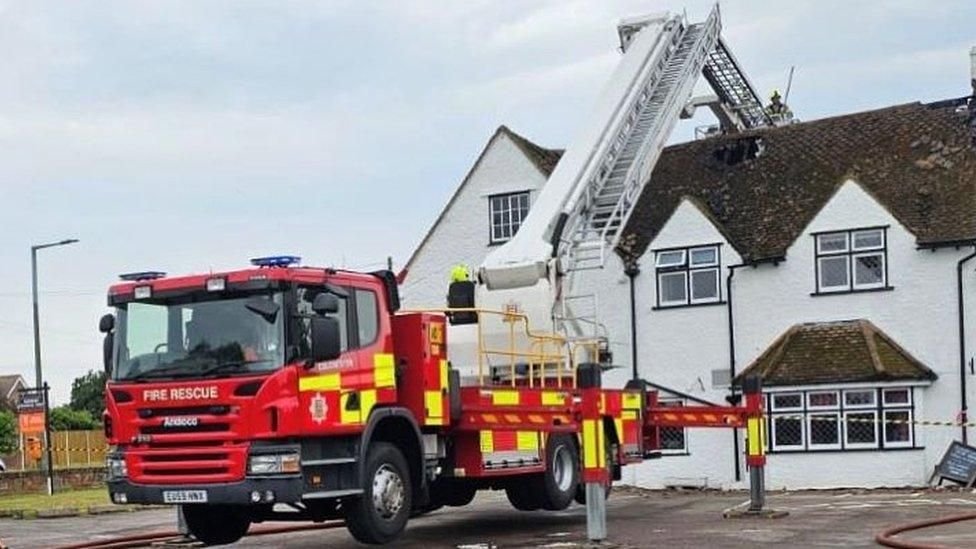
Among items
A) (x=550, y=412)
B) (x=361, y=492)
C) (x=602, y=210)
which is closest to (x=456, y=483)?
(x=550, y=412)

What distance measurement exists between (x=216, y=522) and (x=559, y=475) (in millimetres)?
4517

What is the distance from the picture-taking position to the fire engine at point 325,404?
495 inches

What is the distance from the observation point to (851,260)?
2820 cm

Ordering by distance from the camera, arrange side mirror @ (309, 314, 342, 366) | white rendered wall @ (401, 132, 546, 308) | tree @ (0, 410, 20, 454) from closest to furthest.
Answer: side mirror @ (309, 314, 342, 366) < white rendered wall @ (401, 132, 546, 308) < tree @ (0, 410, 20, 454)

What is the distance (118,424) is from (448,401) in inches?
136

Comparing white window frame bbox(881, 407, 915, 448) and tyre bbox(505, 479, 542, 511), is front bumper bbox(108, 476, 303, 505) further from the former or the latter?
white window frame bbox(881, 407, 915, 448)

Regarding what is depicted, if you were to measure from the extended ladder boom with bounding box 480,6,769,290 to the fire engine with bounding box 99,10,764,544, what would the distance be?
334 centimetres

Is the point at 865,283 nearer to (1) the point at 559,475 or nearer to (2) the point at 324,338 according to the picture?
(1) the point at 559,475

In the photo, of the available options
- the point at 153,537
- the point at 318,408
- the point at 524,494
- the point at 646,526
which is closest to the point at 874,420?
the point at 646,526

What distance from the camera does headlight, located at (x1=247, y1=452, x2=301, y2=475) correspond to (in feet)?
40.9

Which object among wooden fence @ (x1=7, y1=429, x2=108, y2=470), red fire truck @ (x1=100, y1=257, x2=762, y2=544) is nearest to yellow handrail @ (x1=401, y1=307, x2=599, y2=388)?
red fire truck @ (x1=100, y1=257, x2=762, y2=544)

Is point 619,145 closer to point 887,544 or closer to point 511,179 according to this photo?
point 511,179

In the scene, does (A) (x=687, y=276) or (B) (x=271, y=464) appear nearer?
(B) (x=271, y=464)

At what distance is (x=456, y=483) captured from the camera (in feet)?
52.1
